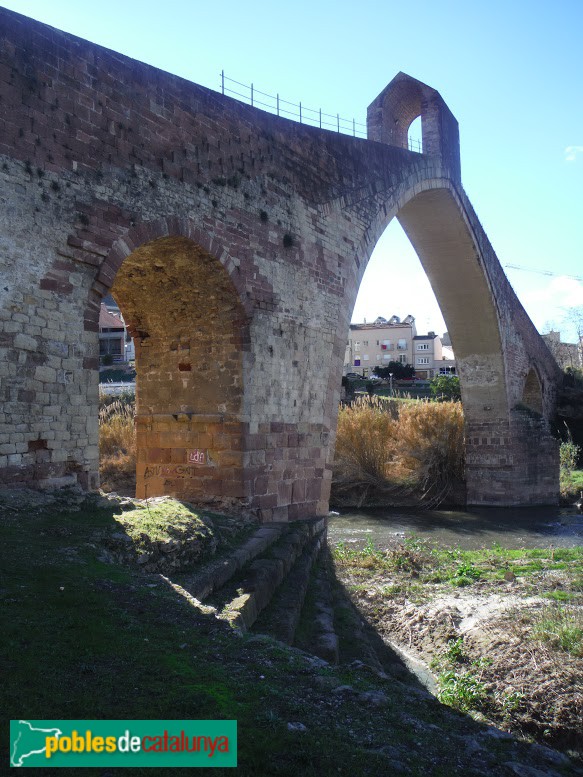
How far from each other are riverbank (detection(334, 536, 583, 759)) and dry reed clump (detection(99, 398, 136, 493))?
7129 mm

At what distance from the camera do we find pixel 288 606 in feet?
18.2

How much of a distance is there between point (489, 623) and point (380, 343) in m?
51.3

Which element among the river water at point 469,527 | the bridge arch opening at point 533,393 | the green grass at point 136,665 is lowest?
the river water at point 469,527

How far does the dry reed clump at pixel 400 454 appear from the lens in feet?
59.0

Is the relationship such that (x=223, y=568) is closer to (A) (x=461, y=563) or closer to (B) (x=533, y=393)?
(A) (x=461, y=563)

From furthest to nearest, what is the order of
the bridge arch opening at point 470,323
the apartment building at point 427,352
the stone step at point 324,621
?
1. the apartment building at point 427,352
2. the bridge arch opening at point 470,323
3. the stone step at point 324,621

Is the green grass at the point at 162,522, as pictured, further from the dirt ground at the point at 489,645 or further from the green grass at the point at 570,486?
the green grass at the point at 570,486

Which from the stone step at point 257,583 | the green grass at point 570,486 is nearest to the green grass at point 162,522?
the stone step at point 257,583

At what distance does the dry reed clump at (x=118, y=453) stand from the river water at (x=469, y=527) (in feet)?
16.9

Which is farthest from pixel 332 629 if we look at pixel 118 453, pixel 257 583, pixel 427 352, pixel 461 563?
pixel 427 352

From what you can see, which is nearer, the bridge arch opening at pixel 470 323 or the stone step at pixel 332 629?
the stone step at pixel 332 629

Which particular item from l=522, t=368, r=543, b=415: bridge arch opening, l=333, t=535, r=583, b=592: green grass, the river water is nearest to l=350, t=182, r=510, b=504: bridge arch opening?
the river water

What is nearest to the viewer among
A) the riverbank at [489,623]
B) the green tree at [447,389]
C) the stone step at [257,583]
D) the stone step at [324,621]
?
the stone step at [257,583]

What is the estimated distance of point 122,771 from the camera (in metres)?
2.11
